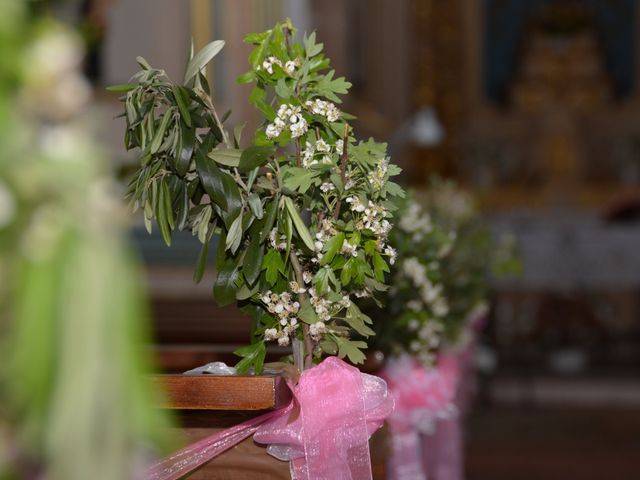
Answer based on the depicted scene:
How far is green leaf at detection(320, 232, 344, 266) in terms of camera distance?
1.90 m

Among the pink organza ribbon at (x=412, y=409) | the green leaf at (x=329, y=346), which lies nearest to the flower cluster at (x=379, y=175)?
the green leaf at (x=329, y=346)

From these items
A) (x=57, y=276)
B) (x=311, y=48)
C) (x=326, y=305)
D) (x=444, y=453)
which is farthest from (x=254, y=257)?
(x=444, y=453)

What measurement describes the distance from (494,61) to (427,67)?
2.31 feet

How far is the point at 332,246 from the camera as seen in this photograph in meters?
1.90

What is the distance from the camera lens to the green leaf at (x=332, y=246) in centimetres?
190

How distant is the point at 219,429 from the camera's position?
2.11 metres

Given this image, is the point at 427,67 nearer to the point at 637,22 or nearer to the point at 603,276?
the point at 637,22

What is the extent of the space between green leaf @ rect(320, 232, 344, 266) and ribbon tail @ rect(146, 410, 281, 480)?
0.92 ft

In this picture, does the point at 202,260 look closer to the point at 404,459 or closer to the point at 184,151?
the point at 184,151

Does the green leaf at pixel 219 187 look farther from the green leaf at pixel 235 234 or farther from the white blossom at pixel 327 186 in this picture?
the white blossom at pixel 327 186

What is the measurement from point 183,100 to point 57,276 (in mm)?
1048

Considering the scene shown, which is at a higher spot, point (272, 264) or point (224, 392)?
point (272, 264)

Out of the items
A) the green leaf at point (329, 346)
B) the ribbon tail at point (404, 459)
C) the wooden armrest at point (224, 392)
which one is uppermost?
the green leaf at point (329, 346)

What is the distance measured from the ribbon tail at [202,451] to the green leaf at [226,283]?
207 mm
